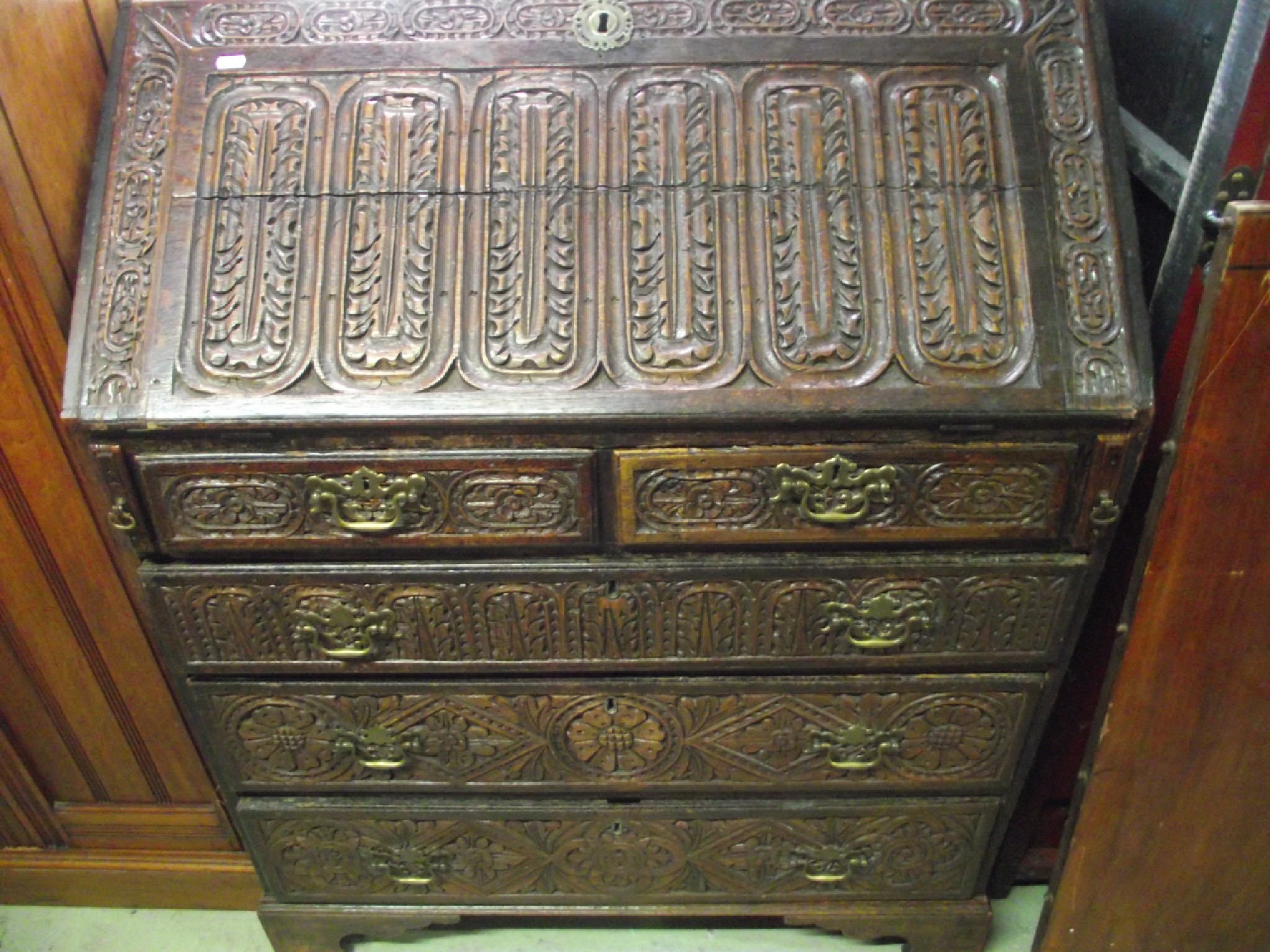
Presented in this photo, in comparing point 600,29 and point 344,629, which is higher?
point 600,29

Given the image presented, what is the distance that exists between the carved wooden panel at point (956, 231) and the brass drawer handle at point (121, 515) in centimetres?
108

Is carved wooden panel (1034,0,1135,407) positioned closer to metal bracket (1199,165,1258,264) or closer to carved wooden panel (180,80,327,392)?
metal bracket (1199,165,1258,264)

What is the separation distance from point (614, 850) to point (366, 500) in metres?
0.79

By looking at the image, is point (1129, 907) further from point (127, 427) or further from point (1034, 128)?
point (127, 427)

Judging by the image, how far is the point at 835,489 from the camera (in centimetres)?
128

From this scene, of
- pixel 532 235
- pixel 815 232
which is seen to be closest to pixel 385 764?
pixel 532 235

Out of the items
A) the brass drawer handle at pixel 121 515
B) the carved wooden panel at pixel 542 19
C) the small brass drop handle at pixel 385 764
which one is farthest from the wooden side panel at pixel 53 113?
the small brass drop handle at pixel 385 764

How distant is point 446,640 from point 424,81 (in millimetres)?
831

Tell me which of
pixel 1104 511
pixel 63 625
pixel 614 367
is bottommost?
pixel 63 625

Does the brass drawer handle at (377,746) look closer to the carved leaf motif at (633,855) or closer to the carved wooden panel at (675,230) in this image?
the carved leaf motif at (633,855)

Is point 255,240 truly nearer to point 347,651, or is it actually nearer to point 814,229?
point 347,651

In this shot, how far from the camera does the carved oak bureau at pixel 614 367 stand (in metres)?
1.26

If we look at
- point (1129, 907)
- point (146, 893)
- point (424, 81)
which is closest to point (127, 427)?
point (424, 81)

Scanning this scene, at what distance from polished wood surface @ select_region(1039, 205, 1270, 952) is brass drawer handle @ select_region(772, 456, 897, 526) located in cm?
37
